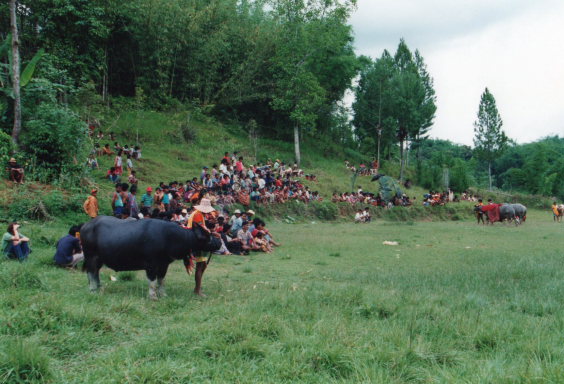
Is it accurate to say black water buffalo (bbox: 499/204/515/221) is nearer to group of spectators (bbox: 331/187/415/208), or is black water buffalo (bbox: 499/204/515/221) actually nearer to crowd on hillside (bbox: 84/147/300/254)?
group of spectators (bbox: 331/187/415/208)

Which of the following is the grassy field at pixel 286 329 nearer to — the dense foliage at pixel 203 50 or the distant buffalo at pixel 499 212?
the distant buffalo at pixel 499 212

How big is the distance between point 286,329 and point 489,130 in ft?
172

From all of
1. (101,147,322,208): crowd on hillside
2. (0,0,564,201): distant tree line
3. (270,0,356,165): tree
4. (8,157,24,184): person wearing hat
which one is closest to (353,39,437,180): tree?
(0,0,564,201): distant tree line

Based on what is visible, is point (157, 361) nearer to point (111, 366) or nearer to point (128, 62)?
point (111, 366)

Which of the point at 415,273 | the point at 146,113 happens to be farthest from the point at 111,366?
the point at 146,113

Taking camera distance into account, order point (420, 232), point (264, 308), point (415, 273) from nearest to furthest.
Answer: point (264, 308) < point (415, 273) < point (420, 232)

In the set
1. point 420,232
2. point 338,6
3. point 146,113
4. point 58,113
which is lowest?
point 420,232

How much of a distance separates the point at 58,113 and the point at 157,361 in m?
15.6

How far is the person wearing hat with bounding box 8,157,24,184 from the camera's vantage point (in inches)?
593

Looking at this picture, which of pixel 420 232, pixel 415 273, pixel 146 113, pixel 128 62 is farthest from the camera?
pixel 128 62

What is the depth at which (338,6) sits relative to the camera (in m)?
34.8

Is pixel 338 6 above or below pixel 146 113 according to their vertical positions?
above

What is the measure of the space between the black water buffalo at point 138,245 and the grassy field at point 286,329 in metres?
0.44

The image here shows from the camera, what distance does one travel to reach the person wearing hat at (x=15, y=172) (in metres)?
15.1
